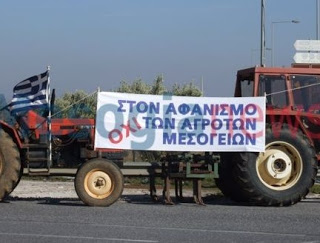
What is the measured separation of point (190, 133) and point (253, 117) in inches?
50.6

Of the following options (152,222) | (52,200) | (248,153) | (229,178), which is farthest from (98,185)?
(248,153)

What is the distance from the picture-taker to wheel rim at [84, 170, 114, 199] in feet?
46.6

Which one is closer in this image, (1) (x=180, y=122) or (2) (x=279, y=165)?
(1) (x=180, y=122)

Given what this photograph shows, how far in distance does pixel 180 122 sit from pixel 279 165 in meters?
2.16

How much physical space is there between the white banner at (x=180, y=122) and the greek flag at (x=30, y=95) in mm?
1223

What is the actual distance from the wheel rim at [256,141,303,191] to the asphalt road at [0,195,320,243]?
56 centimetres

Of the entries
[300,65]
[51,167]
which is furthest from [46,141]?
[300,65]

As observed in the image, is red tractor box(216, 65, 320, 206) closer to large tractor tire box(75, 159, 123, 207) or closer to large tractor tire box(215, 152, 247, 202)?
large tractor tire box(215, 152, 247, 202)

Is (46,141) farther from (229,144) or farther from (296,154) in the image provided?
(296,154)

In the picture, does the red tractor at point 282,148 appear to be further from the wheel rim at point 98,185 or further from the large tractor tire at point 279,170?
the wheel rim at point 98,185

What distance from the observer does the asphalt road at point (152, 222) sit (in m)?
10.6

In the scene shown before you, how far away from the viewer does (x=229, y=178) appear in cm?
1511

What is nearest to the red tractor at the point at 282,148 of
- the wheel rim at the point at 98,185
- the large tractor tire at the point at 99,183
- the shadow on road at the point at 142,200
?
the shadow on road at the point at 142,200

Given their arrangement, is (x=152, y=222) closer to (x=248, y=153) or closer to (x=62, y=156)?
(x=248, y=153)
